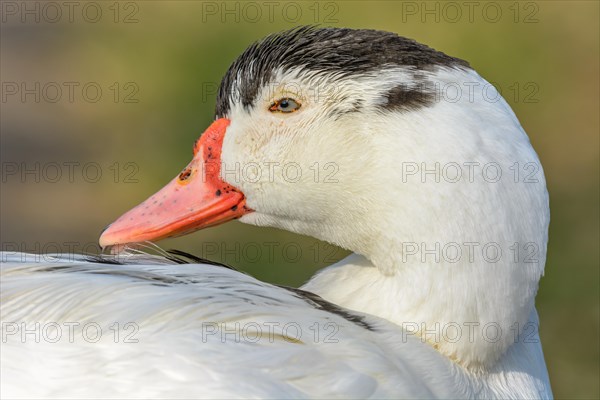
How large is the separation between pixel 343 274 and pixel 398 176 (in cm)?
38

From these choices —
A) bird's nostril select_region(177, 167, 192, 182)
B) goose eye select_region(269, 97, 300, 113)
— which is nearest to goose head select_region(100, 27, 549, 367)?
goose eye select_region(269, 97, 300, 113)

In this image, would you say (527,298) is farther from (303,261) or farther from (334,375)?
(303,261)

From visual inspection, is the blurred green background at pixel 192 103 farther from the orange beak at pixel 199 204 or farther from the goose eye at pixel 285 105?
the goose eye at pixel 285 105

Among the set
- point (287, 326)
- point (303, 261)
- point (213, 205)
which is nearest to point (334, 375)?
point (287, 326)

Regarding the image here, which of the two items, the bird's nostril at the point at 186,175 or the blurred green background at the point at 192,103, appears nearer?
the bird's nostril at the point at 186,175

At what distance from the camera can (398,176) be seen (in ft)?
7.22

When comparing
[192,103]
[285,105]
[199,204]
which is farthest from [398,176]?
[192,103]

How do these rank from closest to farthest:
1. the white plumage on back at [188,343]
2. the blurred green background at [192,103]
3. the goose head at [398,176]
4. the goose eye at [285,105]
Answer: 1. the white plumage on back at [188,343]
2. the goose head at [398,176]
3. the goose eye at [285,105]
4. the blurred green background at [192,103]

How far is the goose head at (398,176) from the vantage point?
7.04 ft

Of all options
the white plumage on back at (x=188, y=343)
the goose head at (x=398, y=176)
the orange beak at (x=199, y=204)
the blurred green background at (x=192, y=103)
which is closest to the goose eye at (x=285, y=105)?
the goose head at (x=398, y=176)

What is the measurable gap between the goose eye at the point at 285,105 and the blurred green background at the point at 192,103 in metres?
2.65

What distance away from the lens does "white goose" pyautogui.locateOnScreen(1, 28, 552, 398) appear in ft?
6.47

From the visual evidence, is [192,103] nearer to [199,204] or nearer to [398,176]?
[199,204]

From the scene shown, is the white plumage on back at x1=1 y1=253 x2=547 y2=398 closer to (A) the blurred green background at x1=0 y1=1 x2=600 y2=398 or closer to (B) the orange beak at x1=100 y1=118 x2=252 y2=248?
(B) the orange beak at x1=100 y1=118 x2=252 y2=248
